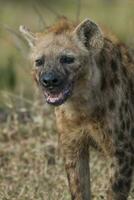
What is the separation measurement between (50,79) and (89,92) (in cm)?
39

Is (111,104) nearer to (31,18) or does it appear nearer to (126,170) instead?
(126,170)

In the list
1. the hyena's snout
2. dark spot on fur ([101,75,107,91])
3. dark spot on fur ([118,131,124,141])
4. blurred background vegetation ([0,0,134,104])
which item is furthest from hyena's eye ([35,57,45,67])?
blurred background vegetation ([0,0,134,104])

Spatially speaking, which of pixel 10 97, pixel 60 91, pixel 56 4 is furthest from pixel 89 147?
pixel 56 4

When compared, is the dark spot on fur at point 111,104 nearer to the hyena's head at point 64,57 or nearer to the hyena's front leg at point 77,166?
the hyena's head at point 64,57

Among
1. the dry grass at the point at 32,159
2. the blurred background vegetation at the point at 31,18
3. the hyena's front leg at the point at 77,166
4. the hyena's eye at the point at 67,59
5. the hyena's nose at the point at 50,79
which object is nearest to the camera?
the hyena's nose at the point at 50,79

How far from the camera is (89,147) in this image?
7.96m

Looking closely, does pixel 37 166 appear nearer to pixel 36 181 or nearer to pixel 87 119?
pixel 36 181

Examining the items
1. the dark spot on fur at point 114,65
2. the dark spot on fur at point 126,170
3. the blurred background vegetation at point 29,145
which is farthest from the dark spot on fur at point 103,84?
the blurred background vegetation at point 29,145

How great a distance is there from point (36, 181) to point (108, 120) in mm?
1461

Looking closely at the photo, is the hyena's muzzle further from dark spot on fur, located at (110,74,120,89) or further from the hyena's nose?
dark spot on fur, located at (110,74,120,89)

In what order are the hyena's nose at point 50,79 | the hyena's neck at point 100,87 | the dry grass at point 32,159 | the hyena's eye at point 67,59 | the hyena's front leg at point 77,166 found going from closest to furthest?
1. the hyena's nose at point 50,79
2. the hyena's eye at point 67,59
3. the hyena's neck at point 100,87
4. the hyena's front leg at point 77,166
5. the dry grass at point 32,159

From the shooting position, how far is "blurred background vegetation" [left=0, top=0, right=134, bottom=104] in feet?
40.6

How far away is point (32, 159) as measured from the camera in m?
9.61

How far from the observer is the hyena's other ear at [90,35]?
755 centimetres
